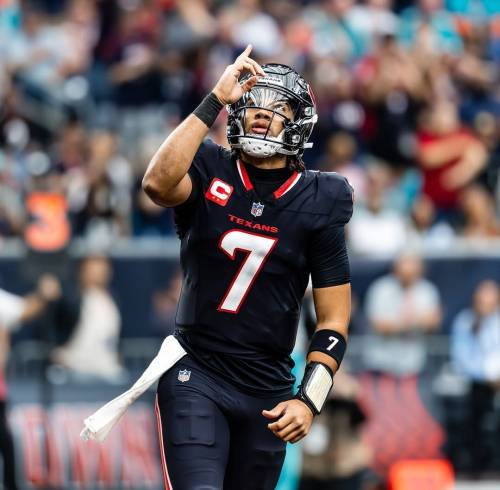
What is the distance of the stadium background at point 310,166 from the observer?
10438 mm

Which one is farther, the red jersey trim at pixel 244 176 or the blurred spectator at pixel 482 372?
the blurred spectator at pixel 482 372

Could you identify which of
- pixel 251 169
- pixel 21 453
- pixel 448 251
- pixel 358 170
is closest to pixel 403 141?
pixel 358 170

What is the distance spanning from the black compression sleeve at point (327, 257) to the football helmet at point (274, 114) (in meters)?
0.36

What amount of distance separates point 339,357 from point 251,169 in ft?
2.85

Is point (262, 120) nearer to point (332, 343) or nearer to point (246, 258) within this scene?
point (246, 258)

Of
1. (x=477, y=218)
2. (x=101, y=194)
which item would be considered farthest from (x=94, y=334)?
(x=477, y=218)

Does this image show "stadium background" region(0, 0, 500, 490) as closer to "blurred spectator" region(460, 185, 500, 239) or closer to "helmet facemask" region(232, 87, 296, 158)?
"blurred spectator" region(460, 185, 500, 239)

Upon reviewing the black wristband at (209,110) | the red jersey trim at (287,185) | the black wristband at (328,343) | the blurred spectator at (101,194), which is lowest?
the blurred spectator at (101,194)

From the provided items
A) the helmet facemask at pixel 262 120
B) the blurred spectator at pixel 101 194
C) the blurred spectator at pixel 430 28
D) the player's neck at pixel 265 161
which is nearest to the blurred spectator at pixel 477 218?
the blurred spectator at pixel 430 28

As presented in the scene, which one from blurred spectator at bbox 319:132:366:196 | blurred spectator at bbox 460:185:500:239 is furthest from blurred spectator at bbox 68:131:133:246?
blurred spectator at bbox 460:185:500:239

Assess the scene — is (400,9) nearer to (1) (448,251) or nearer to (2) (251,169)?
(1) (448,251)

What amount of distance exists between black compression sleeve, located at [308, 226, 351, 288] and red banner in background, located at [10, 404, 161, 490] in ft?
16.8

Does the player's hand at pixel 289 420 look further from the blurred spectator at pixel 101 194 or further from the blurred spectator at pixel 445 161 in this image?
the blurred spectator at pixel 445 161

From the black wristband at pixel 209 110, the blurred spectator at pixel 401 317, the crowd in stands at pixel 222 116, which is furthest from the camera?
the crowd in stands at pixel 222 116
